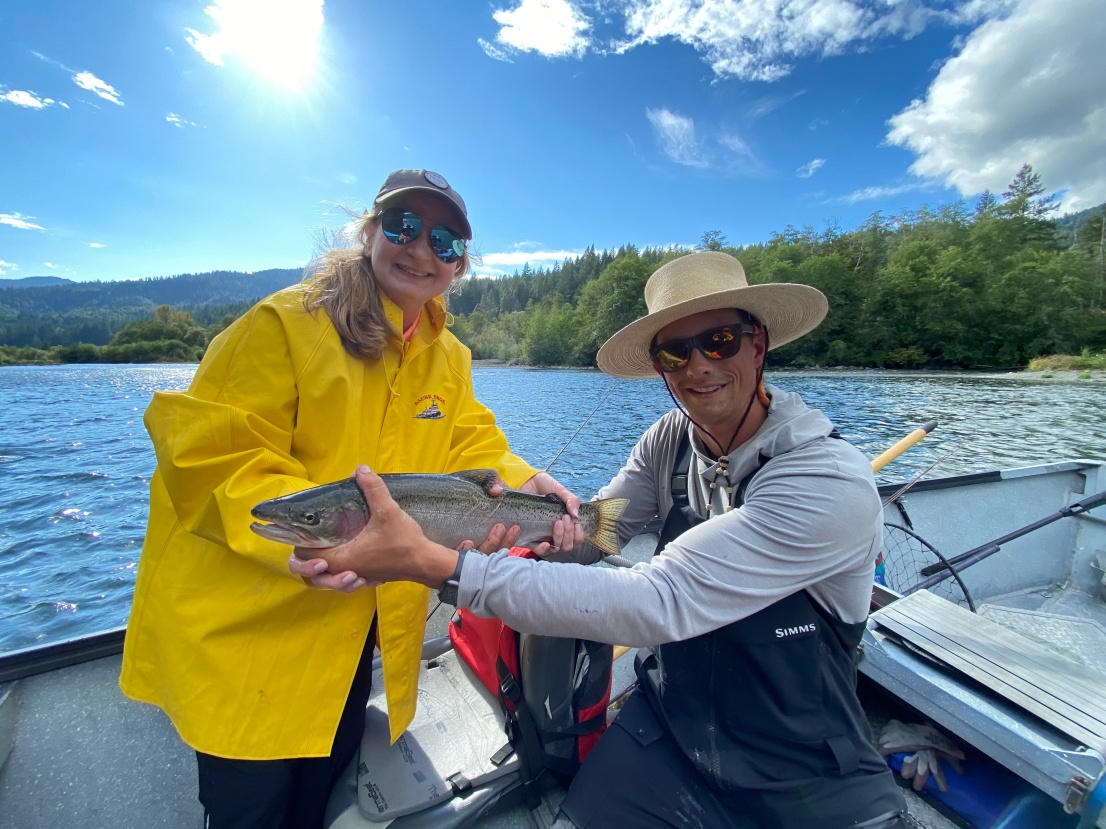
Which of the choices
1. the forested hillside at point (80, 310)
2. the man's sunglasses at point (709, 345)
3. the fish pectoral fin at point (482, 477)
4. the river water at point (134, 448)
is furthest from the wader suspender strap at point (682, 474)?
the forested hillside at point (80, 310)

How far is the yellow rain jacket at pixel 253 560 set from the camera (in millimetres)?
1713

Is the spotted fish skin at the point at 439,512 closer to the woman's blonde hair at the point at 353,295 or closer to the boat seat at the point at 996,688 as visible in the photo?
the woman's blonde hair at the point at 353,295

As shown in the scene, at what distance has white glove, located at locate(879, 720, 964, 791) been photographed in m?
2.51

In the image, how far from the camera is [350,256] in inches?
87.3

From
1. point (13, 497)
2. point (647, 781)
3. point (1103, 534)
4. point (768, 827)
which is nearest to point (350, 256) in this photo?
point (647, 781)

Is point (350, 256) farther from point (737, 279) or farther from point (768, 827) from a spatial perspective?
point (768, 827)

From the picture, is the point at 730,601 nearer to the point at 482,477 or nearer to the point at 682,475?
the point at 682,475

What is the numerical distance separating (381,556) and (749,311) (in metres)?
1.93

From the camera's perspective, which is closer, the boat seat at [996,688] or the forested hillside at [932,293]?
the boat seat at [996,688]

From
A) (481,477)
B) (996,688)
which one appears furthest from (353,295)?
(996,688)

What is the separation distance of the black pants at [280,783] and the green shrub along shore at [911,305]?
46.0 metres

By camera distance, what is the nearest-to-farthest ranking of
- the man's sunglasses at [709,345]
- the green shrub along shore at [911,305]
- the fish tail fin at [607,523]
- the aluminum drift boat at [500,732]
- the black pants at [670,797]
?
the black pants at [670,797] < the aluminum drift boat at [500,732] < the man's sunglasses at [709,345] < the fish tail fin at [607,523] < the green shrub along shore at [911,305]

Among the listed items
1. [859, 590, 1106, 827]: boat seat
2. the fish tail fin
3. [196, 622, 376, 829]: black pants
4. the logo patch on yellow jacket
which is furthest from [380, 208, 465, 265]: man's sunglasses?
[859, 590, 1106, 827]: boat seat

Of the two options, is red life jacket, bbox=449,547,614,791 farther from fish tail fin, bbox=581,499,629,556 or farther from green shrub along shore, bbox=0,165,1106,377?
green shrub along shore, bbox=0,165,1106,377
